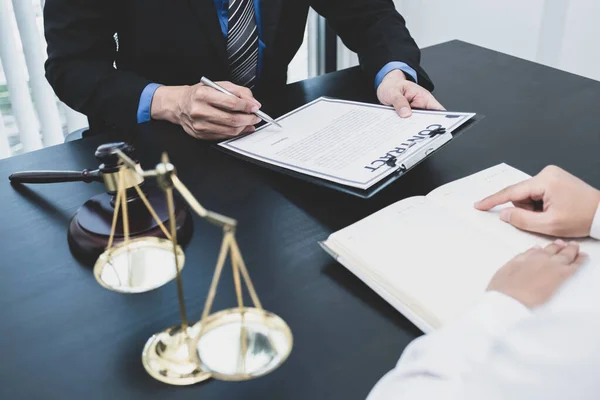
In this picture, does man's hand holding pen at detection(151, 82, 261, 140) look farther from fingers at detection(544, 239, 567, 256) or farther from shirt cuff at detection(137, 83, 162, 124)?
fingers at detection(544, 239, 567, 256)

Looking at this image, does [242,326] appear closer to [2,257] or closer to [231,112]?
[2,257]

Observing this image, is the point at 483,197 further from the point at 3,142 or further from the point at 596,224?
the point at 3,142

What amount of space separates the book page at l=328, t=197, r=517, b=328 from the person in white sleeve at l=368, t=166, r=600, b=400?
0.03 metres

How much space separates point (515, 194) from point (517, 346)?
0.28m

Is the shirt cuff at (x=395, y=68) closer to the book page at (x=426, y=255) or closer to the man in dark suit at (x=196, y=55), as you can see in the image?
the man in dark suit at (x=196, y=55)

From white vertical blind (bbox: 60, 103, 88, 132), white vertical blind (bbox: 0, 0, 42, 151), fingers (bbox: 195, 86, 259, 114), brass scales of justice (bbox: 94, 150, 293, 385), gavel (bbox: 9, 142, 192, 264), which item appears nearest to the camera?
brass scales of justice (bbox: 94, 150, 293, 385)

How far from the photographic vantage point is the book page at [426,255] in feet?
1.92

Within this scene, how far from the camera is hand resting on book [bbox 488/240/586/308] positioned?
0.56 m

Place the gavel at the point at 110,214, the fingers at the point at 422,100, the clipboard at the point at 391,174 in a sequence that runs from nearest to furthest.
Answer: the gavel at the point at 110,214 → the clipboard at the point at 391,174 → the fingers at the point at 422,100

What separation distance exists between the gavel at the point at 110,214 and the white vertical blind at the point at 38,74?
50.2 inches

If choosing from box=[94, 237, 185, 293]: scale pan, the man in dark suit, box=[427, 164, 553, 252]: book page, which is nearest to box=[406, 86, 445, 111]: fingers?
the man in dark suit

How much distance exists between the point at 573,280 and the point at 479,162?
377 millimetres

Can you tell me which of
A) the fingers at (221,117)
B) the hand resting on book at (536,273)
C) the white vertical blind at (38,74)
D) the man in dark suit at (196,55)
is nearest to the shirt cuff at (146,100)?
the man in dark suit at (196,55)

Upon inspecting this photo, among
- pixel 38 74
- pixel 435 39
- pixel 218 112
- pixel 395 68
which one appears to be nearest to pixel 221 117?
pixel 218 112
